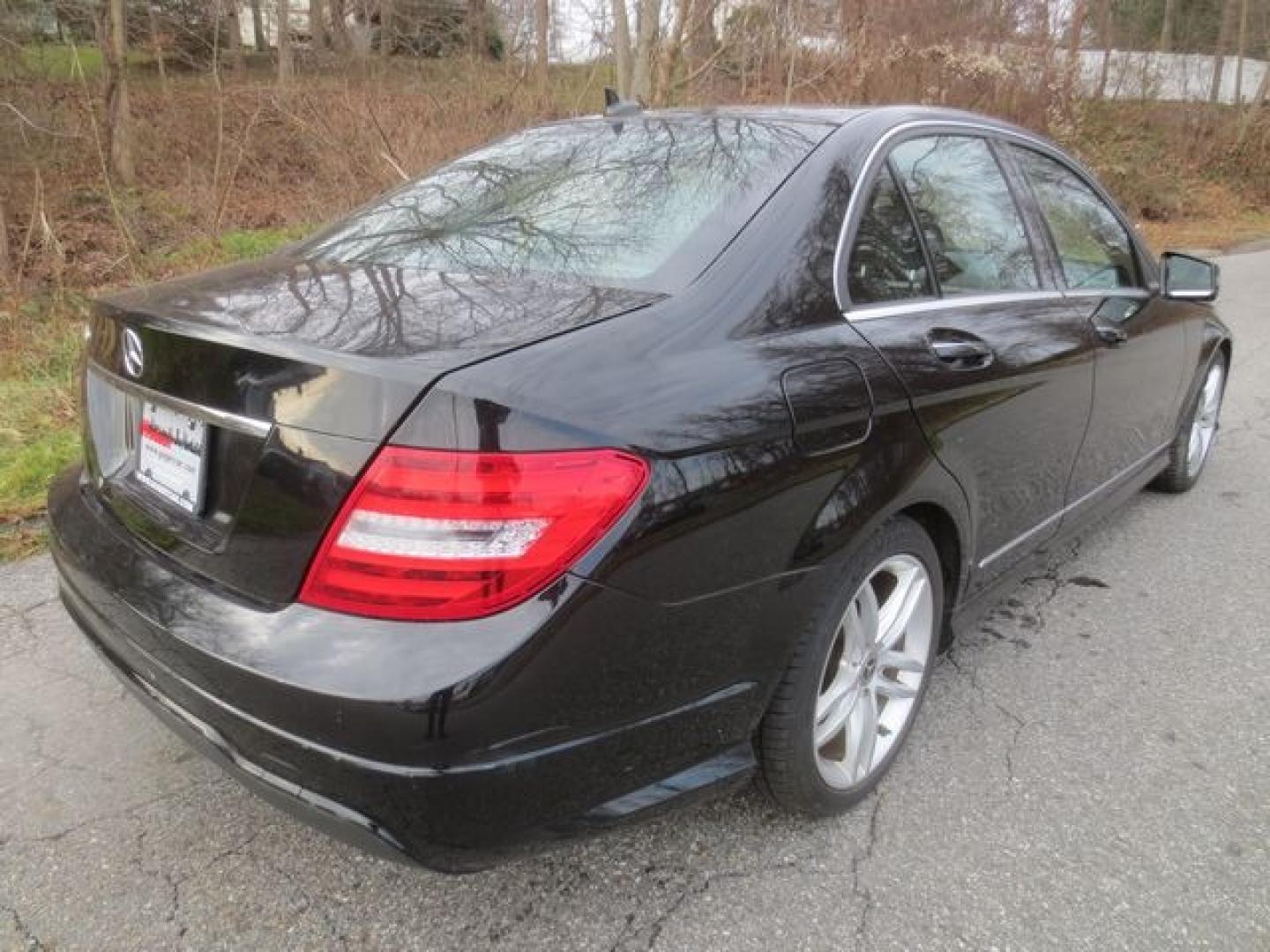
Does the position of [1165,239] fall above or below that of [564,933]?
above

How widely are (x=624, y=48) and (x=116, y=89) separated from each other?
5.94 metres

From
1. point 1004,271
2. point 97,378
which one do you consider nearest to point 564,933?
point 97,378

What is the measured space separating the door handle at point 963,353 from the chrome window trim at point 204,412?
58.4 inches

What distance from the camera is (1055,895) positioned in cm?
199

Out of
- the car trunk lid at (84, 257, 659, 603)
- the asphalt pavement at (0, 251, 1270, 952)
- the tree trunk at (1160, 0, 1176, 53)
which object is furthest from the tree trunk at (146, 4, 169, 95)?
the tree trunk at (1160, 0, 1176, 53)

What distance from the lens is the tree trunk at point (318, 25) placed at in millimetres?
15391

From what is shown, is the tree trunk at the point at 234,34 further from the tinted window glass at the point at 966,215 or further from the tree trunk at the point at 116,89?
the tinted window glass at the point at 966,215

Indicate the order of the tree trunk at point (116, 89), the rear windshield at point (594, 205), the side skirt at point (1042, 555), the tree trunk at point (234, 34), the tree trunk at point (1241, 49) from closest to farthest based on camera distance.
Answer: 1. the rear windshield at point (594, 205)
2. the side skirt at point (1042, 555)
3. the tree trunk at point (116, 89)
4. the tree trunk at point (234, 34)
5. the tree trunk at point (1241, 49)

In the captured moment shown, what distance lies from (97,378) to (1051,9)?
17.3 metres

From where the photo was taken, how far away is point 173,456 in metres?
1.79

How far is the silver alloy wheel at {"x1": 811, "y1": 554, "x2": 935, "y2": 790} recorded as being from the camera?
213 cm

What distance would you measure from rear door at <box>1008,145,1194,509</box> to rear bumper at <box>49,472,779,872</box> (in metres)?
1.90

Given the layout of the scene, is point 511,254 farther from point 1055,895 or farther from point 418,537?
point 1055,895

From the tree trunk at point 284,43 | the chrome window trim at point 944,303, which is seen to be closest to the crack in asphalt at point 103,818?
the chrome window trim at point 944,303
